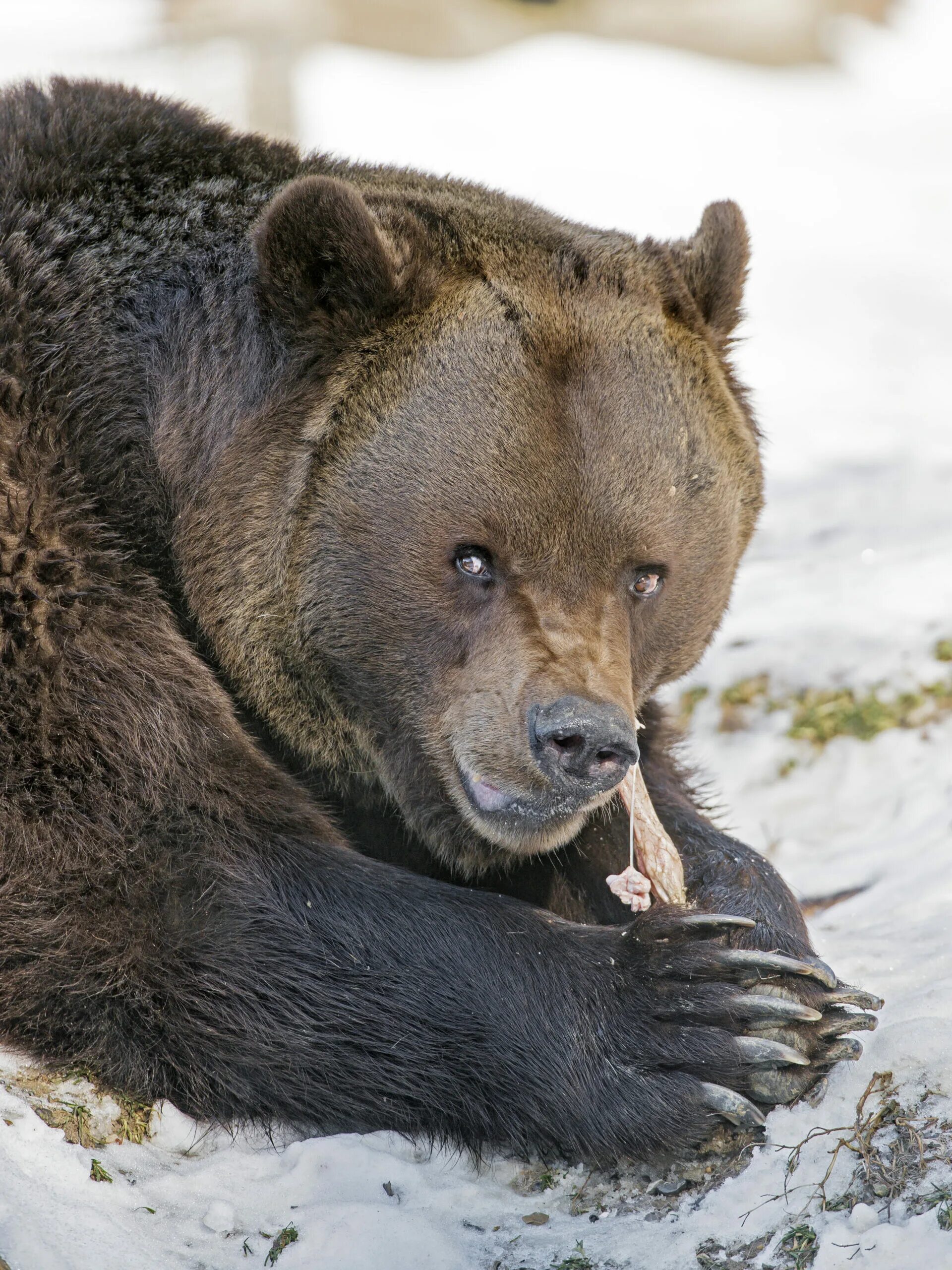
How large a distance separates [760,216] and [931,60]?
21.0ft

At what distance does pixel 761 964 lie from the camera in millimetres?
4141

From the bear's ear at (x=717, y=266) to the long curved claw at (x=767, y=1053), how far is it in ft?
8.20

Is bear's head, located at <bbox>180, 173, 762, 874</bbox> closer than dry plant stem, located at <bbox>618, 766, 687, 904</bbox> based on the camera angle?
Yes

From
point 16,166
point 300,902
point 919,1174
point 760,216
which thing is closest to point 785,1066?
point 919,1174

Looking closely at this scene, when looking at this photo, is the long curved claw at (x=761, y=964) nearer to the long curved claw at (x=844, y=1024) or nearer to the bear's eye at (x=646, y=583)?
the long curved claw at (x=844, y=1024)

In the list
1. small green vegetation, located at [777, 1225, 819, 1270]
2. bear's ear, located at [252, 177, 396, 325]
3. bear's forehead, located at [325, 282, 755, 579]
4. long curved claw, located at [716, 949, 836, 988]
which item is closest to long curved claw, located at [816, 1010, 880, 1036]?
long curved claw, located at [716, 949, 836, 988]

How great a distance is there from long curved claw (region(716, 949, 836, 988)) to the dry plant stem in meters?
0.57

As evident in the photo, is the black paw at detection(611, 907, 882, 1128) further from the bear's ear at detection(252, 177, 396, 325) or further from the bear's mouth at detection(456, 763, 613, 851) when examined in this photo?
the bear's ear at detection(252, 177, 396, 325)

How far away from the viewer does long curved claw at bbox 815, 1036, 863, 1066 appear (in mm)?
4055

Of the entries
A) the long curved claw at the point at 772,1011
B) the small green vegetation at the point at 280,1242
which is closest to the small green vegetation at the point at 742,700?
the long curved claw at the point at 772,1011

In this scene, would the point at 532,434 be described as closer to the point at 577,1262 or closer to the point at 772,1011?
the point at 772,1011

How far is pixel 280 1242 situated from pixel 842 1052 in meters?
1.65

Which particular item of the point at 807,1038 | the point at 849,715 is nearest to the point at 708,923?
the point at 807,1038

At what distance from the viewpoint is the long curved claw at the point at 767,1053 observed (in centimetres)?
399
